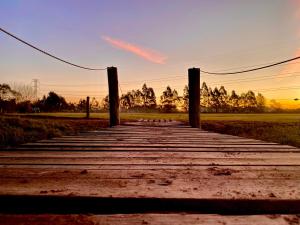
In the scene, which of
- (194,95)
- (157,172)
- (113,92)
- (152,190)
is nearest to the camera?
(152,190)

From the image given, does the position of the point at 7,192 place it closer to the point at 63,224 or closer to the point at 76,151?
the point at 63,224

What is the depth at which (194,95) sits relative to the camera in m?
8.43

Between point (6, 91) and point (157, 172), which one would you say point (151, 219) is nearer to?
point (157, 172)

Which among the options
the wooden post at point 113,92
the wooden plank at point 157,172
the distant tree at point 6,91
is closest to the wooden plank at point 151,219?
the wooden plank at point 157,172

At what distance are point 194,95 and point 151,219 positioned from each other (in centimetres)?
740

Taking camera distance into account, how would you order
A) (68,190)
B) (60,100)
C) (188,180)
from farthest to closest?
(60,100) < (188,180) < (68,190)

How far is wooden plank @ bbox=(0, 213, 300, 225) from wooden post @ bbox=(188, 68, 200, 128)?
720 cm

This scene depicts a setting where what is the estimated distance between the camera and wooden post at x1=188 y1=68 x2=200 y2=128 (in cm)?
831

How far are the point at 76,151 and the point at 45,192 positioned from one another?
1478 millimetres

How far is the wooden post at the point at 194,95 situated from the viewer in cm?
831

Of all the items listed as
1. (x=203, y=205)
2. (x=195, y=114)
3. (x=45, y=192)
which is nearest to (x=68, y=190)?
Result: (x=45, y=192)

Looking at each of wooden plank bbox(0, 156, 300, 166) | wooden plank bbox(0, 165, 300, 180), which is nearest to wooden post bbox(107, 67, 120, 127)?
wooden plank bbox(0, 156, 300, 166)

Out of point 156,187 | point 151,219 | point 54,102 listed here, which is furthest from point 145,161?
point 54,102

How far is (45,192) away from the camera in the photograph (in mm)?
1408
